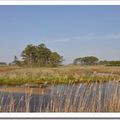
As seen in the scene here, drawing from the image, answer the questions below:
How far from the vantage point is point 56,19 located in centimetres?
435

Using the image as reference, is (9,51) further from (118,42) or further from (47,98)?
(118,42)

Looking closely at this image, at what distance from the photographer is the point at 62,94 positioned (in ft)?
14.9

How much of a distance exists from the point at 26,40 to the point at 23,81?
1.20ft

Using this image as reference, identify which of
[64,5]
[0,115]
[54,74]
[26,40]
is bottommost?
[0,115]

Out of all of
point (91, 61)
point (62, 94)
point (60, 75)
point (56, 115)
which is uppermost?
point (91, 61)

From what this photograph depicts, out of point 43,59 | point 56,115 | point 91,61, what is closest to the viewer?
point 56,115

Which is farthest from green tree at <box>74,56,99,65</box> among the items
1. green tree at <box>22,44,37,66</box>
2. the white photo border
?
the white photo border

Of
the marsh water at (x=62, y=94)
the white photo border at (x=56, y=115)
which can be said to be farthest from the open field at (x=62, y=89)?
the white photo border at (x=56, y=115)

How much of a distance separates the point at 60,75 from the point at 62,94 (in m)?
0.18

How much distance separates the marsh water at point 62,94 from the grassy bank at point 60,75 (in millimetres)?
51

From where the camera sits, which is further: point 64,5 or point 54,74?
point 54,74

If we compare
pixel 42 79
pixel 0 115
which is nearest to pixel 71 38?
pixel 42 79

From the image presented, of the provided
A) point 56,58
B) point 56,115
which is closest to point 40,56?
point 56,58

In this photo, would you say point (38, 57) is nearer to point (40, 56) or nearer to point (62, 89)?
point (40, 56)
